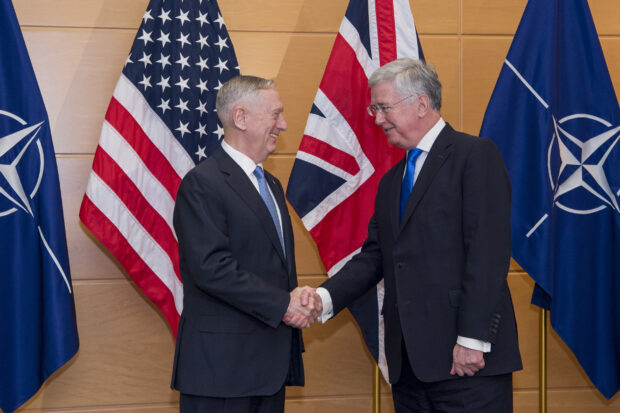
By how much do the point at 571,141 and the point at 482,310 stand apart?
147cm

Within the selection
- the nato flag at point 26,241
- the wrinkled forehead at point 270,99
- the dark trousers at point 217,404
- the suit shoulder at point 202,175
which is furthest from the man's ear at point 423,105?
the nato flag at point 26,241

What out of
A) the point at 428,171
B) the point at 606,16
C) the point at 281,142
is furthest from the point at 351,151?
the point at 606,16

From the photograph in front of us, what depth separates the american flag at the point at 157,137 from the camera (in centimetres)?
312

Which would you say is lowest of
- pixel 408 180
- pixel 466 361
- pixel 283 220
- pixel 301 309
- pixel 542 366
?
pixel 542 366

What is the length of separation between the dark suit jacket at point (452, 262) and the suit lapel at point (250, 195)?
429mm

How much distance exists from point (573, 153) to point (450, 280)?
1381mm

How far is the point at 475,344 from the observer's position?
2014 millimetres

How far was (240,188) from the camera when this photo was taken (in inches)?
89.4

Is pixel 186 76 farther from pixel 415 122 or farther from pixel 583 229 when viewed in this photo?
pixel 583 229

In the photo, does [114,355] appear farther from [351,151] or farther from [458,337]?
[458,337]

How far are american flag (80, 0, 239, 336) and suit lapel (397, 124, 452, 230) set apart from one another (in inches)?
51.6

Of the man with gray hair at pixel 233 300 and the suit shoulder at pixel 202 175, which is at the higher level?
the suit shoulder at pixel 202 175

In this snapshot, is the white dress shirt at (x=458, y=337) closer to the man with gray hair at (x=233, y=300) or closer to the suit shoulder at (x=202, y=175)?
the man with gray hair at (x=233, y=300)

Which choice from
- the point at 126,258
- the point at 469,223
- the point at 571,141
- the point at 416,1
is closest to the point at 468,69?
the point at 416,1
